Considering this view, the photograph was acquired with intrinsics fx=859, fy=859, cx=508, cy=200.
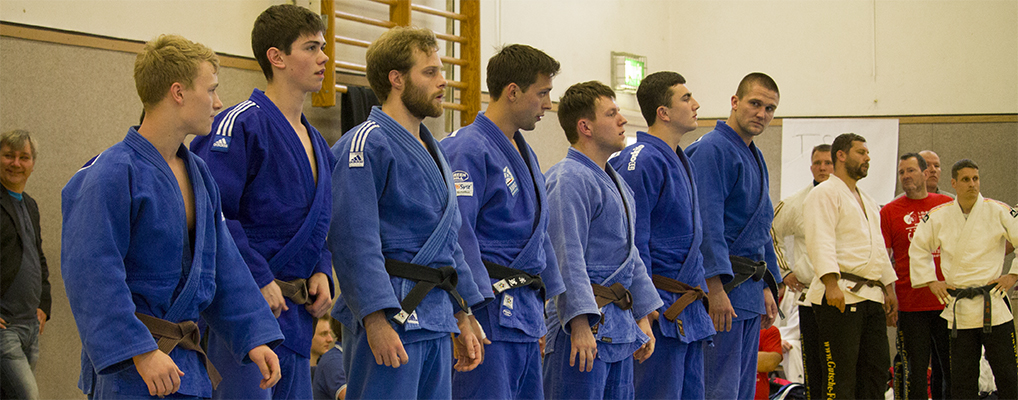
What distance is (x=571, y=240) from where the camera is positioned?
298 cm

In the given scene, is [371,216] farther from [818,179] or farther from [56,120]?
[818,179]

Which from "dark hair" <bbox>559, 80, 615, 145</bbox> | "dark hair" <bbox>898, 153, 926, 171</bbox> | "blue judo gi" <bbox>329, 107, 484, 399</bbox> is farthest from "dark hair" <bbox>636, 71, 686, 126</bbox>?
"dark hair" <bbox>898, 153, 926, 171</bbox>

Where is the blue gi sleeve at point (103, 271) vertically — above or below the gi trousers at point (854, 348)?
above

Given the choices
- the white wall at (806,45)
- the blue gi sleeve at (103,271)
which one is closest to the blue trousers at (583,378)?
the blue gi sleeve at (103,271)

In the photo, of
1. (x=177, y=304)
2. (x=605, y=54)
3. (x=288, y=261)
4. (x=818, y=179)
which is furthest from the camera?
(x=605, y=54)

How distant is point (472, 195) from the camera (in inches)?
104

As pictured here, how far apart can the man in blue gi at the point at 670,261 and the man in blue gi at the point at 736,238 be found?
140mm

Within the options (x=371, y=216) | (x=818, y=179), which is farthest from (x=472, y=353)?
(x=818, y=179)

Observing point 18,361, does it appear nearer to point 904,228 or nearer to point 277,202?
point 277,202

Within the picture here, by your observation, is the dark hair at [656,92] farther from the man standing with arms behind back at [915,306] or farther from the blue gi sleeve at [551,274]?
the man standing with arms behind back at [915,306]

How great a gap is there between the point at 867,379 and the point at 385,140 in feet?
11.8

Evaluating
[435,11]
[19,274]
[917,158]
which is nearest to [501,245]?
[19,274]

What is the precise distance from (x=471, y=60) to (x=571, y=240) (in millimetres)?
3539

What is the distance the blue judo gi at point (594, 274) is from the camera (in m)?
2.96
